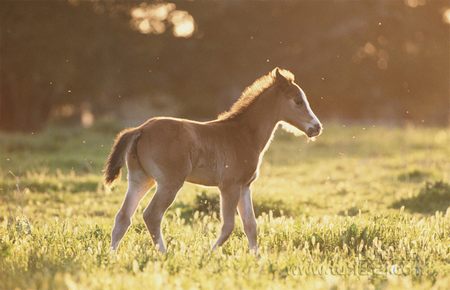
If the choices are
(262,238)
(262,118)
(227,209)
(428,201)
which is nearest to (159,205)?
(227,209)

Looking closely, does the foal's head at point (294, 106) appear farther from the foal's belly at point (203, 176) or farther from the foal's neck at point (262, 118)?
the foal's belly at point (203, 176)

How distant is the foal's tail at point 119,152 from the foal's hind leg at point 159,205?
20.6 inches

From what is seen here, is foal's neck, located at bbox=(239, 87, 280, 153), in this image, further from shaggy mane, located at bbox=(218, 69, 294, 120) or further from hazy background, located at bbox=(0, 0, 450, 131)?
hazy background, located at bbox=(0, 0, 450, 131)

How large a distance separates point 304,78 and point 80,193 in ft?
97.4

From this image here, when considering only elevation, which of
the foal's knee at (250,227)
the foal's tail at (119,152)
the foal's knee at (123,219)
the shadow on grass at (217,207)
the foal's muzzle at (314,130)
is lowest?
the shadow on grass at (217,207)

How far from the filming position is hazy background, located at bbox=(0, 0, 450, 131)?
3388 cm

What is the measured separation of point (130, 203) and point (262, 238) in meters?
1.67

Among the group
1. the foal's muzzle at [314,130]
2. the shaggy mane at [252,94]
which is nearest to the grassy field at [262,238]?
the foal's muzzle at [314,130]

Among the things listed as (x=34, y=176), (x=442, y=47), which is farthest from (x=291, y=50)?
(x=34, y=176)

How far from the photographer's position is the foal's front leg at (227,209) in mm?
9062

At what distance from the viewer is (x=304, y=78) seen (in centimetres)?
4447

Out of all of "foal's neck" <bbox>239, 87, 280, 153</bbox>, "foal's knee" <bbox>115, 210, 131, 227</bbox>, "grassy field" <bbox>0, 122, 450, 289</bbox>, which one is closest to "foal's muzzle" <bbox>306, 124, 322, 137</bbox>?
"foal's neck" <bbox>239, 87, 280, 153</bbox>

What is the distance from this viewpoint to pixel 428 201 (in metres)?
14.4

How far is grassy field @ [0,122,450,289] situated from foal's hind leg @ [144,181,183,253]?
206 millimetres
